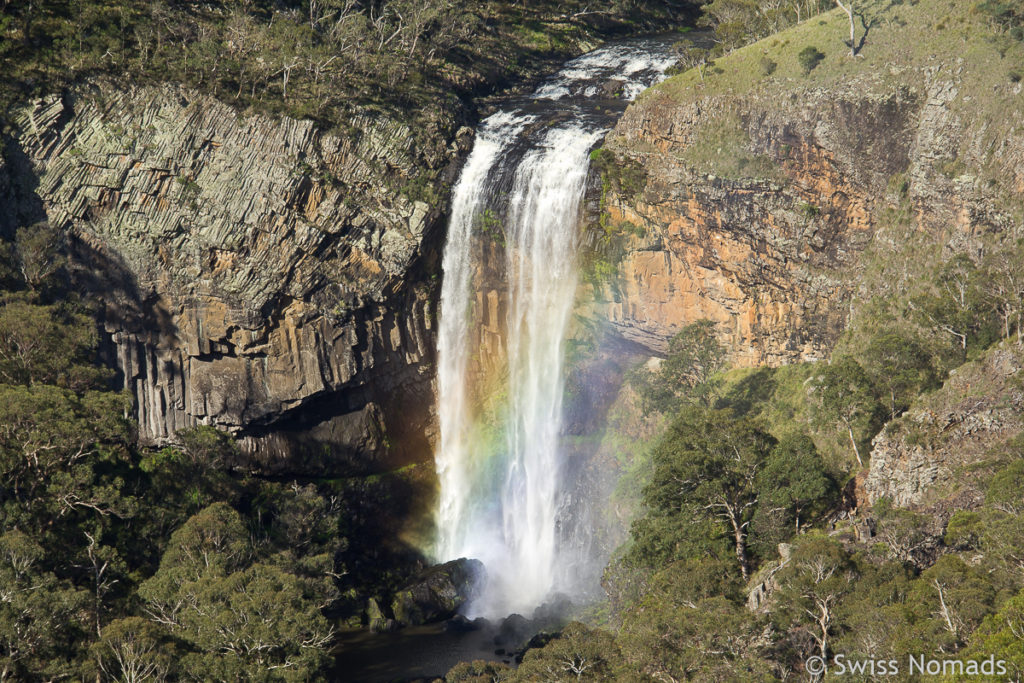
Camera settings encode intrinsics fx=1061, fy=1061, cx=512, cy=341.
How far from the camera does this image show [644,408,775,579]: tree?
50031 mm

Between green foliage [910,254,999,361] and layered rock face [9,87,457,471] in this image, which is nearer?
green foliage [910,254,999,361]

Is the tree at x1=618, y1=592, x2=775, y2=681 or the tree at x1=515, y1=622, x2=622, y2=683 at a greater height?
the tree at x1=618, y1=592, x2=775, y2=681

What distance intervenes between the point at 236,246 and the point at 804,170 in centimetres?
3482

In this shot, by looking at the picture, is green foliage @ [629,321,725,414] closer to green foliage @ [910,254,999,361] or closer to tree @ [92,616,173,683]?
green foliage @ [910,254,999,361]

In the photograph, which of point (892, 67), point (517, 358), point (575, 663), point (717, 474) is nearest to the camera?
point (575, 663)

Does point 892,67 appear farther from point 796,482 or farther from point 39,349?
point 39,349

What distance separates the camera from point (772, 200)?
61188 millimetres

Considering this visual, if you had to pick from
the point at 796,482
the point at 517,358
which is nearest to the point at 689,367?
the point at 517,358

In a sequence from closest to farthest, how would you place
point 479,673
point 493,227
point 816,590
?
point 816,590
point 479,673
point 493,227

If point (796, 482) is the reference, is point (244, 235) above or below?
above

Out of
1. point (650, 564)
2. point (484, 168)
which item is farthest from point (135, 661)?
point (484, 168)

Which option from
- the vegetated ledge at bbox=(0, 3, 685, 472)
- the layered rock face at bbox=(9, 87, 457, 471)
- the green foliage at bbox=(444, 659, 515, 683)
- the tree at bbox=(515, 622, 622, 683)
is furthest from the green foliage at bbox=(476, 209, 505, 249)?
the tree at bbox=(515, 622, 622, 683)

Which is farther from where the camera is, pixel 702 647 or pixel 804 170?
pixel 804 170

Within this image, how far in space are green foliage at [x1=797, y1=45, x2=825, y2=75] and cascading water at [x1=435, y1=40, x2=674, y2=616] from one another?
13317 mm
